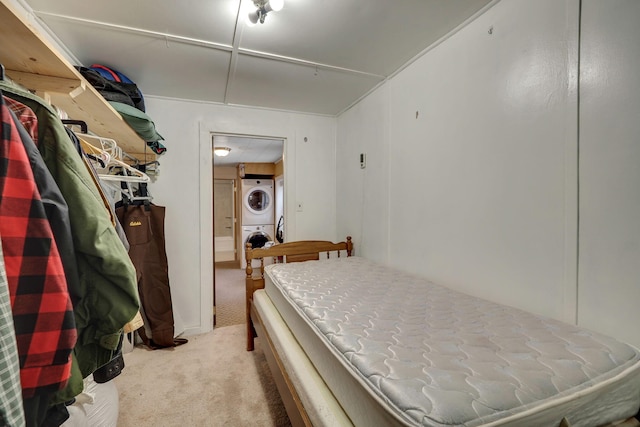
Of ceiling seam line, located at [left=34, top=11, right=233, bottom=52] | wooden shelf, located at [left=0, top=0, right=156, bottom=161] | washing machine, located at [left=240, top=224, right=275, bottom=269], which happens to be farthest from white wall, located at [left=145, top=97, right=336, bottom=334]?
washing machine, located at [left=240, top=224, right=275, bottom=269]

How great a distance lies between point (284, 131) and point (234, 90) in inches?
27.1

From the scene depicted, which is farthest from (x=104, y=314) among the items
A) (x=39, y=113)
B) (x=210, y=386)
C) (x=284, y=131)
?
(x=284, y=131)

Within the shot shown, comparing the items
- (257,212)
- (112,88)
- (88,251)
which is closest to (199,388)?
(88,251)

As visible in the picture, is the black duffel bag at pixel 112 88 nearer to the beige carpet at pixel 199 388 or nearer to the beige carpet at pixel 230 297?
the beige carpet at pixel 199 388

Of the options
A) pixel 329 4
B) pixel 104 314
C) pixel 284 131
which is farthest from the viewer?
pixel 284 131

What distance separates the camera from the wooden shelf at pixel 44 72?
78 cm

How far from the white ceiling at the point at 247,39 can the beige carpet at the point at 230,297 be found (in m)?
2.37

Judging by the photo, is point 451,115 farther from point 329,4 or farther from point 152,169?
point 152,169

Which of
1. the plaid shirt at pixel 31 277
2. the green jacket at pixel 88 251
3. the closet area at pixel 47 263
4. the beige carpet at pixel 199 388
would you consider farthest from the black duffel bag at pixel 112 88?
the beige carpet at pixel 199 388

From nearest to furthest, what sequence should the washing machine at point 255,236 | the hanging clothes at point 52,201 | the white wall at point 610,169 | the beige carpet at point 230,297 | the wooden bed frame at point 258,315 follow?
1. the hanging clothes at point 52,201
2. the white wall at point 610,169
3. the wooden bed frame at point 258,315
4. the beige carpet at point 230,297
5. the washing machine at point 255,236

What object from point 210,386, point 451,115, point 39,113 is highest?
point 451,115

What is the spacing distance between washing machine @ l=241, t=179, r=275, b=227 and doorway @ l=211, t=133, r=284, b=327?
0.05 metres

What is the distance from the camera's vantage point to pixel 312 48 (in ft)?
5.92

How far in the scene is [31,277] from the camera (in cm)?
53
